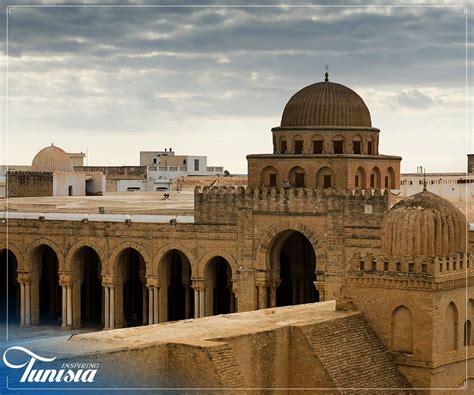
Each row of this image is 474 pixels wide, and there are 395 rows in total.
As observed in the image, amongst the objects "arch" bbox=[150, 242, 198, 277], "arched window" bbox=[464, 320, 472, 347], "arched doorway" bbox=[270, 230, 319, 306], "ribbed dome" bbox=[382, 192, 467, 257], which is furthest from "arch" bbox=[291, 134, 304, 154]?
"arched window" bbox=[464, 320, 472, 347]

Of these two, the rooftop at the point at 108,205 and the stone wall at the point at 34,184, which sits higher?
the stone wall at the point at 34,184

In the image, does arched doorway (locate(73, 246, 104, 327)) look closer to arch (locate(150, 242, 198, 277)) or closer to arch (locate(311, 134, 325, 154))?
arch (locate(150, 242, 198, 277))

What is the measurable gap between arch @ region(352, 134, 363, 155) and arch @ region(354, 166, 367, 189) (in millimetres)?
834

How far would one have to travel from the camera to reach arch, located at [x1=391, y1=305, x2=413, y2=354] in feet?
106

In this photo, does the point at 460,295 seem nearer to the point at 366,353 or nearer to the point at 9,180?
the point at 366,353

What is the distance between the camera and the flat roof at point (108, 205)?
53.7 m

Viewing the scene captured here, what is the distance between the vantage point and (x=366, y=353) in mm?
31719

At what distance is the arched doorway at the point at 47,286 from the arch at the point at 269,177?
9421 millimetres

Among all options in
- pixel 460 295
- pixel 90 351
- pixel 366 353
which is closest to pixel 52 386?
pixel 90 351

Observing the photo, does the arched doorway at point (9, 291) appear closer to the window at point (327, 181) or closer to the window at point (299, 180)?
the window at point (299, 180)

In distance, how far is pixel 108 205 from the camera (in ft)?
191

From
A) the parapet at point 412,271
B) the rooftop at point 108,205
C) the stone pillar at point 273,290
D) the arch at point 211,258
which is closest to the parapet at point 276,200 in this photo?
the arch at point 211,258

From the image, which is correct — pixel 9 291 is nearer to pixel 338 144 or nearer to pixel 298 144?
pixel 298 144

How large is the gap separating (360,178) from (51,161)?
24.7 meters
